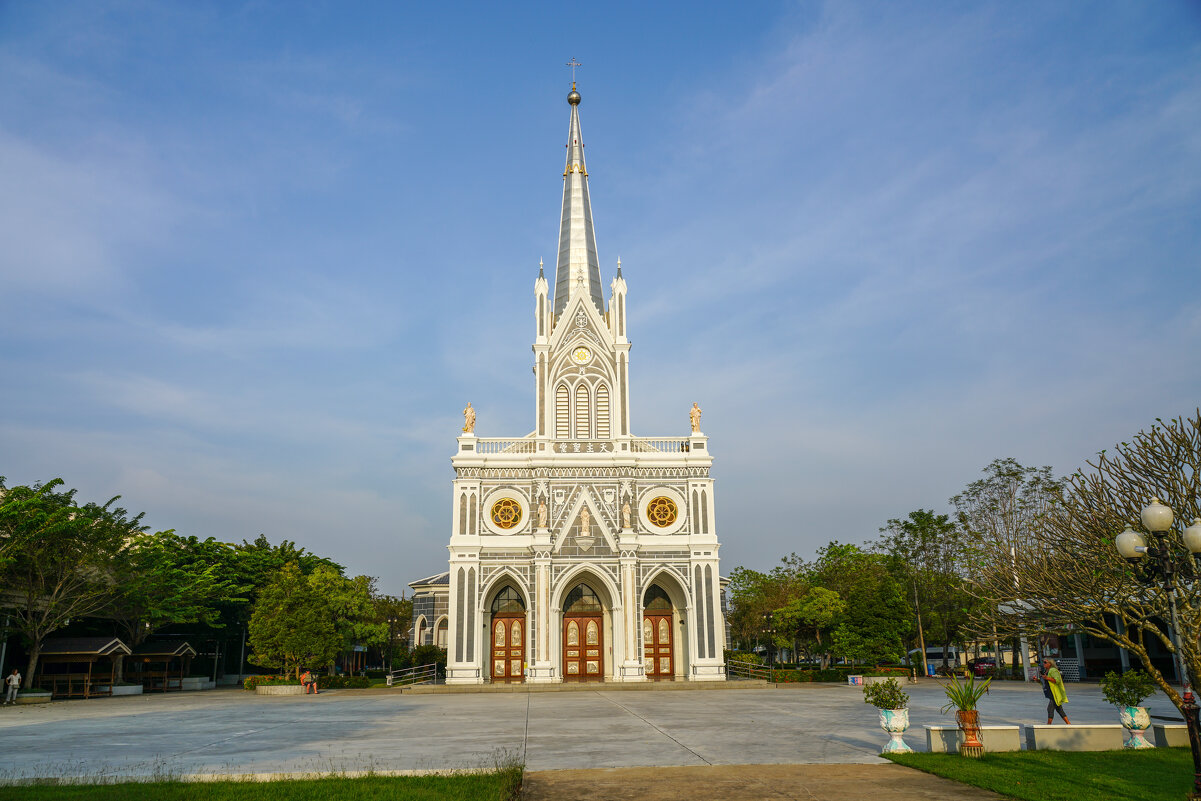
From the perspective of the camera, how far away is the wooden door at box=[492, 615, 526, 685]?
37375 mm

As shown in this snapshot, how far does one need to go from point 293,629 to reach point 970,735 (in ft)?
93.5

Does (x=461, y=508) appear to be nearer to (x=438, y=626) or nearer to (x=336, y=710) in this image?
(x=438, y=626)

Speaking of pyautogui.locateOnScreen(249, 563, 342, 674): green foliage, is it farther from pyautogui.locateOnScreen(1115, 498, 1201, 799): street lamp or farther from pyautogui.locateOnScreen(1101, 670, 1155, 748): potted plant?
pyautogui.locateOnScreen(1115, 498, 1201, 799): street lamp

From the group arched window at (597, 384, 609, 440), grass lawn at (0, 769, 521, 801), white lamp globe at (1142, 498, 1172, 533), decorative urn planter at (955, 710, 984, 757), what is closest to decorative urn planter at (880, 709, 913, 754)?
decorative urn planter at (955, 710, 984, 757)

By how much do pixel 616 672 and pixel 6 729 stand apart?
23.0 m

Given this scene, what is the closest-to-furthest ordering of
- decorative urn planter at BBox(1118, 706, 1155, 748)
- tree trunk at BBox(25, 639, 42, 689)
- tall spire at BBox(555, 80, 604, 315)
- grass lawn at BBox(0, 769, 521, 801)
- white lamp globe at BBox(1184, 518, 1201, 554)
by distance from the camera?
grass lawn at BBox(0, 769, 521, 801), white lamp globe at BBox(1184, 518, 1201, 554), decorative urn planter at BBox(1118, 706, 1155, 748), tree trunk at BBox(25, 639, 42, 689), tall spire at BBox(555, 80, 604, 315)

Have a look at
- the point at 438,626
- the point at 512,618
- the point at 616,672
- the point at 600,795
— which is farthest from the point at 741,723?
the point at 438,626

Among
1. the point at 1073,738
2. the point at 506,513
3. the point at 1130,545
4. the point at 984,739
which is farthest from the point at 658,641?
the point at 1130,545

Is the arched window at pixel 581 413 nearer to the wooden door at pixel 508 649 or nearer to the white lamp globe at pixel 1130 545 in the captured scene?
the wooden door at pixel 508 649

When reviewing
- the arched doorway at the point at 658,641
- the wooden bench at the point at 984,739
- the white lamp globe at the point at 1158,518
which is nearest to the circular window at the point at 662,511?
the arched doorway at the point at 658,641

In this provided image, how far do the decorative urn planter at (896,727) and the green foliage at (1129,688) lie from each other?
380 cm

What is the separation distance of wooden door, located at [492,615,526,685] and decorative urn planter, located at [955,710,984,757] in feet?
89.2

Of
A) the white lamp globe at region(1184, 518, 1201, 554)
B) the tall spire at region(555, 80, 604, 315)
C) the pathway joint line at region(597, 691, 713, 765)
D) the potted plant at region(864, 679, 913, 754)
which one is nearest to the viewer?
the white lamp globe at region(1184, 518, 1201, 554)

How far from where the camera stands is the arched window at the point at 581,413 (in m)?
40.6
